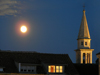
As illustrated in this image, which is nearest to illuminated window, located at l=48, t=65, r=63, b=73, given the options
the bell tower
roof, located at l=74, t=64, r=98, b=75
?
roof, located at l=74, t=64, r=98, b=75

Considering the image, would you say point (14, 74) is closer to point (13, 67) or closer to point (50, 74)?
point (13, 67)

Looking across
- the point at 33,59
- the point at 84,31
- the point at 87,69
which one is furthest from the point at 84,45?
the point at 33,59

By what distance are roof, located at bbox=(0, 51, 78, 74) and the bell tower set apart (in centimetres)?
1836

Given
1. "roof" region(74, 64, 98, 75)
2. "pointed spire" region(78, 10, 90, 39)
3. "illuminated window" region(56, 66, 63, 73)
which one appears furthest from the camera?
"pointed spire" region(78, 10, 90, 39)

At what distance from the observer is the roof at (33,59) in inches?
2840

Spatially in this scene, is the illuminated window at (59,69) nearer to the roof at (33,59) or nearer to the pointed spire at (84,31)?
A: the roof at (33,59)

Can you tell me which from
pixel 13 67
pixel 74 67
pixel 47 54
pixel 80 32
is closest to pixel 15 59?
pixel 13 67

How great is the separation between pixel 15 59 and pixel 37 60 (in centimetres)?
493

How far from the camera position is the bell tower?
316 ft

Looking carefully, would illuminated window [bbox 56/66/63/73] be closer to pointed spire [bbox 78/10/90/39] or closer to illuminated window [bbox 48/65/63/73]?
illuminated window [bbox 48/65/63/73]

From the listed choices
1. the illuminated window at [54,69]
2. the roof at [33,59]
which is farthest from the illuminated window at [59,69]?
the roof at [33,59]

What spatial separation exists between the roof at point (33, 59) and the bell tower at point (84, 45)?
60.2ft

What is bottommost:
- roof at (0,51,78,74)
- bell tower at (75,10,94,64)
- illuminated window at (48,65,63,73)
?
illuminated window at (48,65,63,73)

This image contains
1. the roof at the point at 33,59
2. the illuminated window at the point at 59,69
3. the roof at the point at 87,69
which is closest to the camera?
the roof at the point at 33,59
